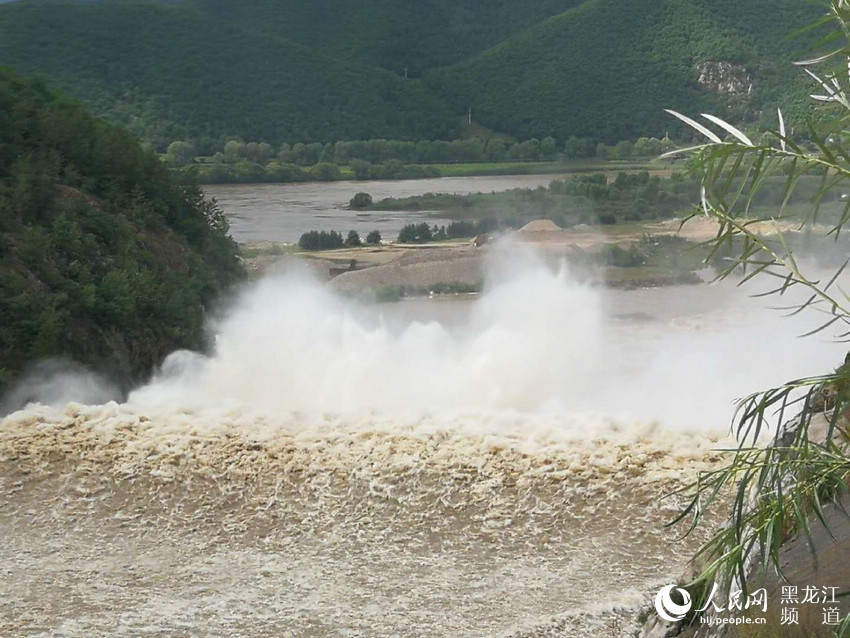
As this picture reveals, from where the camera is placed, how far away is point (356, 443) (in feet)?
22.1

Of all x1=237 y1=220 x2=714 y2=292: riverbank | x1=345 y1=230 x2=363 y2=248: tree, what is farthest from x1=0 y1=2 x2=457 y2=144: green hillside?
x1=345 y1=230 x2=363 y2=248: tree

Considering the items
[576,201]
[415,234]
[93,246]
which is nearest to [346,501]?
[93,246]

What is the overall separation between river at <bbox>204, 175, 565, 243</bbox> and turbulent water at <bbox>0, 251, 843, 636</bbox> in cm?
914

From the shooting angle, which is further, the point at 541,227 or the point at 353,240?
the point at 541,227

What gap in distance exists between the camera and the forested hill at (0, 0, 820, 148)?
20.6 meters

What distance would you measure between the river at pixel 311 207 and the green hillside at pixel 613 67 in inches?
142

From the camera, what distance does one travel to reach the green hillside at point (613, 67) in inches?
918

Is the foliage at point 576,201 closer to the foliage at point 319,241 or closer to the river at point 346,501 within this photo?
the foliage at point 319,241

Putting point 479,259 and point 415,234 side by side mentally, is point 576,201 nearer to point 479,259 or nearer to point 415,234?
point 415,234

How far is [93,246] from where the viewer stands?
27.4 ft

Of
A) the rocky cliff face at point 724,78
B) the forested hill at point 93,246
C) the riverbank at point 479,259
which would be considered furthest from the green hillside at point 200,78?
the forested hill at point 93,246

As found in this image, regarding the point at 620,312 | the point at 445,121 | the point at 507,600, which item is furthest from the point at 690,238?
the point at 507,600

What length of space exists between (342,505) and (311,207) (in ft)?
45.2

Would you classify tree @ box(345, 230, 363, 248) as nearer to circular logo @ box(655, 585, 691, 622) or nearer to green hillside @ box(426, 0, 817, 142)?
green hillside @ box(426, 0, 817, 142)
